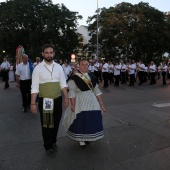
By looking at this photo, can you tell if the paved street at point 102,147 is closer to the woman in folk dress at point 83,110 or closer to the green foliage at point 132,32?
the woman in folk dress at point 83,110

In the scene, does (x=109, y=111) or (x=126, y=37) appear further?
(x=126, y=37)

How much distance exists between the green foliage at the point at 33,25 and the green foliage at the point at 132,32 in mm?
5230

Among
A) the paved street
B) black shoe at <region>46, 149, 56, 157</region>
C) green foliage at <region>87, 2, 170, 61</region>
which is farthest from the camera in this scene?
green foliage at <region>87, 2, 170, 61</region>

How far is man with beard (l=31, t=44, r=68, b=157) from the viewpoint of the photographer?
4.99m

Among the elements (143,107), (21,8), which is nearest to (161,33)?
(21,8)

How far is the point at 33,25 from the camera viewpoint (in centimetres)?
4562

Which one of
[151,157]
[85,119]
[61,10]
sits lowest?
[151,157]

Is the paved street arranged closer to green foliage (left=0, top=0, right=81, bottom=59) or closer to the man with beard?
the man with beard

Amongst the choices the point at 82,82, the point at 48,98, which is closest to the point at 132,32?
the point at 82,82

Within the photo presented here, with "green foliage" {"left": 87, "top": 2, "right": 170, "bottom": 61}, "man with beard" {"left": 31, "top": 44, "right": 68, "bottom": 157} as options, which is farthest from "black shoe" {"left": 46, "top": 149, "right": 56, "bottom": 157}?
"green foliage" {"left": 87, "top": 2, "right": 170, "bottom": 61}

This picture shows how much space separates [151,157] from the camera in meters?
5.11

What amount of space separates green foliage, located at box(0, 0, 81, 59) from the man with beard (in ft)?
129

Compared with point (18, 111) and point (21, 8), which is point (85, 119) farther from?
point (21, 8)

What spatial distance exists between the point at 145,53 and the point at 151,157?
1526 inches
